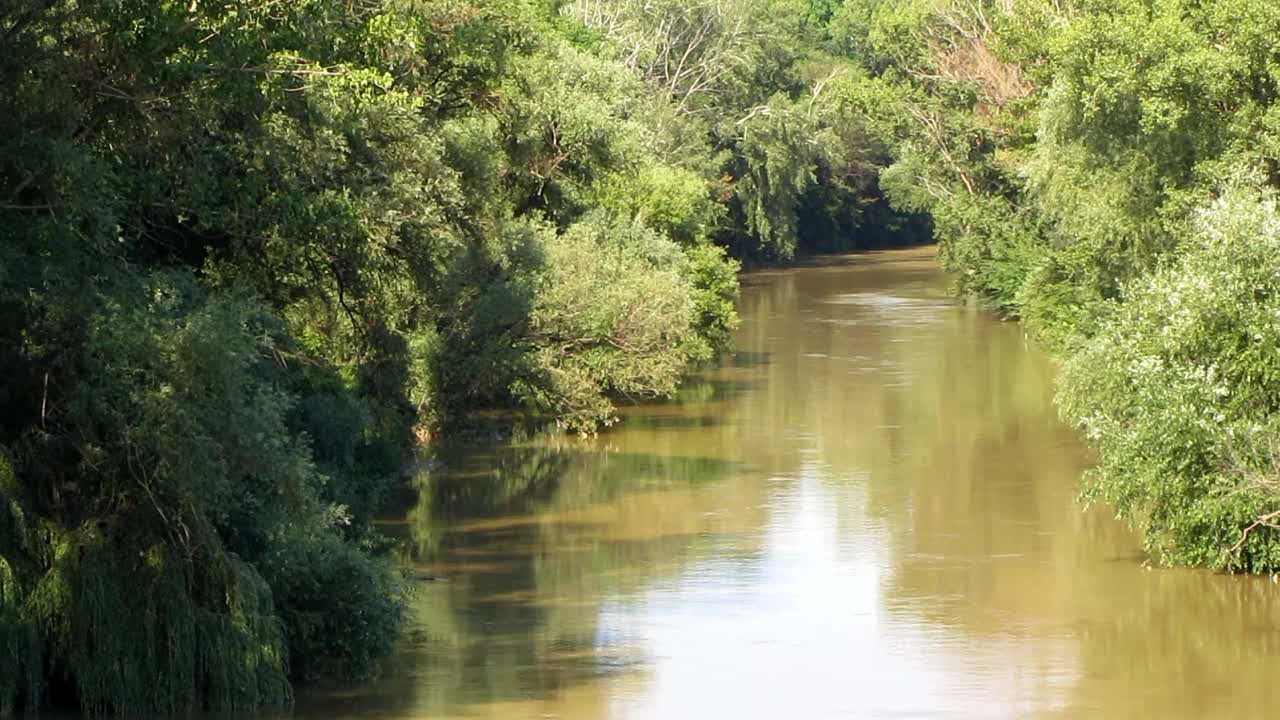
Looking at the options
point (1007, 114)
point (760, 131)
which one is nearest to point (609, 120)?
point (1007, 114)

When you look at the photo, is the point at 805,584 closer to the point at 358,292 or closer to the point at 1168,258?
the point at 358,292

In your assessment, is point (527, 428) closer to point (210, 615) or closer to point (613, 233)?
point (613, 233)

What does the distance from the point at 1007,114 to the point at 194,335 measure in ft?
138

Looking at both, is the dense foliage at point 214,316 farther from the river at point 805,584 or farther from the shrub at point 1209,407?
the shrub at point 1209,407

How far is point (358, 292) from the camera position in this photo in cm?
2275

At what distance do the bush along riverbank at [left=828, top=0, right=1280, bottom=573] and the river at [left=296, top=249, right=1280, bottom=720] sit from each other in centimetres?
146

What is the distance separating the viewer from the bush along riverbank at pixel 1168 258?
23.1 metres

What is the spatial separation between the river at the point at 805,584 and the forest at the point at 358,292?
116cm

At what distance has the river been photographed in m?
19.7

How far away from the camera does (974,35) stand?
60844 millimetres

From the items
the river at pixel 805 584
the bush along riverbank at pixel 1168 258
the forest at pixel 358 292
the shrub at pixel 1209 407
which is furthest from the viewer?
the bush along riverbank at pixel 1168 258

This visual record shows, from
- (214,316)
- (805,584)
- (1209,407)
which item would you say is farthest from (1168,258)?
(214,316)

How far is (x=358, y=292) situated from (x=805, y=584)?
7.09m

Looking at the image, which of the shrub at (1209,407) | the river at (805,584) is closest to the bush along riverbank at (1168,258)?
the shrub at (1209,407)
